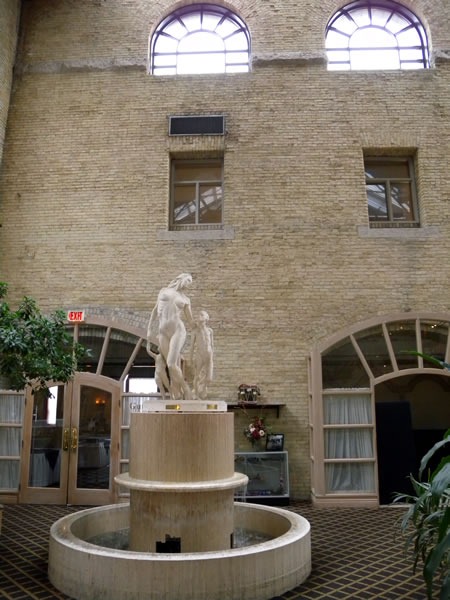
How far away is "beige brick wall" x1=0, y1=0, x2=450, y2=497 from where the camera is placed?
928cm

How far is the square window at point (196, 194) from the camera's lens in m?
10.2

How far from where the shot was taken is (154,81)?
416 inches

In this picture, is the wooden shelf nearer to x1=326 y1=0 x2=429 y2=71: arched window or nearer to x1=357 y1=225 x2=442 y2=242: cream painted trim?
x1=357 y1=225 x2=442 y2=242: cream painted trim

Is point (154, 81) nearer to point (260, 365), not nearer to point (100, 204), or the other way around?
point (100, 204)

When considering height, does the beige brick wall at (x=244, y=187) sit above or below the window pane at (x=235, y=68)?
below

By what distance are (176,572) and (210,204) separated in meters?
7.36

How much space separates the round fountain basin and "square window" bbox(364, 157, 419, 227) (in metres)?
6.98

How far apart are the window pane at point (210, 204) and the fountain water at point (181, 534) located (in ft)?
17.0

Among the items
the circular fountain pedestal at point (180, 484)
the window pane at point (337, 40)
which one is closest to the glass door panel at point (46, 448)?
the circular fountain pedestal at point (180, 484)

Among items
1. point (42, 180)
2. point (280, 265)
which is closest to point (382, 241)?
point (280, 265)

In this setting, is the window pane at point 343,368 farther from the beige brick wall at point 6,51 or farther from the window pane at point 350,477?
the beige brick wall at point 6,51

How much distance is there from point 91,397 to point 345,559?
5.27 m

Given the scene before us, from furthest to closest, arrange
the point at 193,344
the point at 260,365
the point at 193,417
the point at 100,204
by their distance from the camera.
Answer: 1. the point at 100,204
2. the point at 260,365
3. the point at 193,344
4. the point at 193,417

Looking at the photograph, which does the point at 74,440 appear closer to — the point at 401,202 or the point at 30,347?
the point at 30,347
